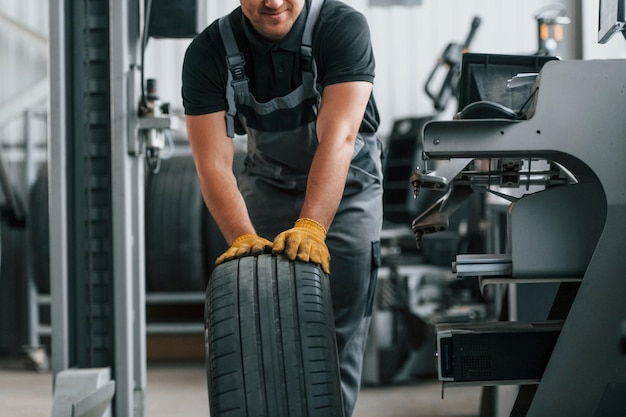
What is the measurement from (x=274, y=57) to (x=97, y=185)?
3.31 feet

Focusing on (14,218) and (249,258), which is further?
(14,218)

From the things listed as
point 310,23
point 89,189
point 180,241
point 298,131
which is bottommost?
point 180,241

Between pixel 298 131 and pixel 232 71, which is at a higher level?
pixel 232 71

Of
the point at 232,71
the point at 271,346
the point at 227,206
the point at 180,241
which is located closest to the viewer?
the point at 271,346

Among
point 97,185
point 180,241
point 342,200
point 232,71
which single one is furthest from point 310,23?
point 180,241

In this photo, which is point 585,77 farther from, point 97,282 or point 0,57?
point 0,57

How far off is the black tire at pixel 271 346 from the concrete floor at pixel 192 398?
2009 mm

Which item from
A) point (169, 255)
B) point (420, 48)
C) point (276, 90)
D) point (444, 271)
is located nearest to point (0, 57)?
point (169, 255)

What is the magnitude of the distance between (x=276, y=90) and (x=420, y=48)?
13.2ft

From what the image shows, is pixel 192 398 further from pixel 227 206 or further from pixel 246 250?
pixel 246 250

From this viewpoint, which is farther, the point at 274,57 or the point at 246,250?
the point at 274,57

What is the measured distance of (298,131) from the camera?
2250 mm

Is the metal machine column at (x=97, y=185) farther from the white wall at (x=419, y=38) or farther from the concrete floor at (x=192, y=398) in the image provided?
the white wall at (x=419, y=38)

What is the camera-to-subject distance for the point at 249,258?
174 centimetres
